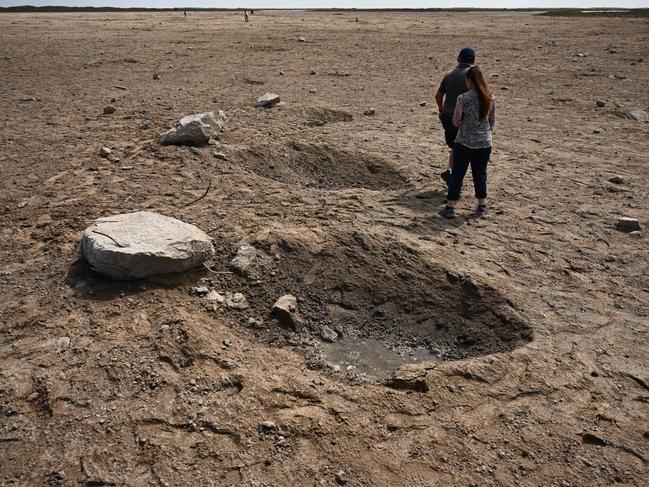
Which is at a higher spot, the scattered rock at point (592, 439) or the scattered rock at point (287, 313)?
the scattered rock at point (287, 313)

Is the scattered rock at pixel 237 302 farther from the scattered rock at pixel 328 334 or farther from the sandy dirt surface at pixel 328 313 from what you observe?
the scattered rock at pixel 328 334

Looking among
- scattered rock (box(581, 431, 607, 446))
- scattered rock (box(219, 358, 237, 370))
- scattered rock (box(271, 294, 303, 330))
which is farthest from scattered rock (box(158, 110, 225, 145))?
scattered rock (box(581, 431, 607, 446))

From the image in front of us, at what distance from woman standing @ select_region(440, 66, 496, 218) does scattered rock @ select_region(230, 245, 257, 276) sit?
208 centimetres

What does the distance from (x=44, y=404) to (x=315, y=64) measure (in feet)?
41.2

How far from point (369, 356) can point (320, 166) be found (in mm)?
3481

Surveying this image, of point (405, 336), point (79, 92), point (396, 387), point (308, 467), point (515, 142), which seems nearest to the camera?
point (308, 467)

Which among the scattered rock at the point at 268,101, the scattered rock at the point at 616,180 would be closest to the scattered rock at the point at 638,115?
the scattered rock at the point at 616,180

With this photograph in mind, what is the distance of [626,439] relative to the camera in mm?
2787

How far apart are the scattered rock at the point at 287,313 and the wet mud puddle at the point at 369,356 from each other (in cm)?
28

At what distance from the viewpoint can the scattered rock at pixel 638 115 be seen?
852cm

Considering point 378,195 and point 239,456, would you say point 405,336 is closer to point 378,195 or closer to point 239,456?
point 239,456

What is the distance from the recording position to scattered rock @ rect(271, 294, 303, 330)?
12.3 ft

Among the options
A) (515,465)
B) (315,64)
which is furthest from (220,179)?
(315,64)

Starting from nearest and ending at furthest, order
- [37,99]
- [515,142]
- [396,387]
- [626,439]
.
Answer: [626,439], [396,387], [515,142], [37,99]
